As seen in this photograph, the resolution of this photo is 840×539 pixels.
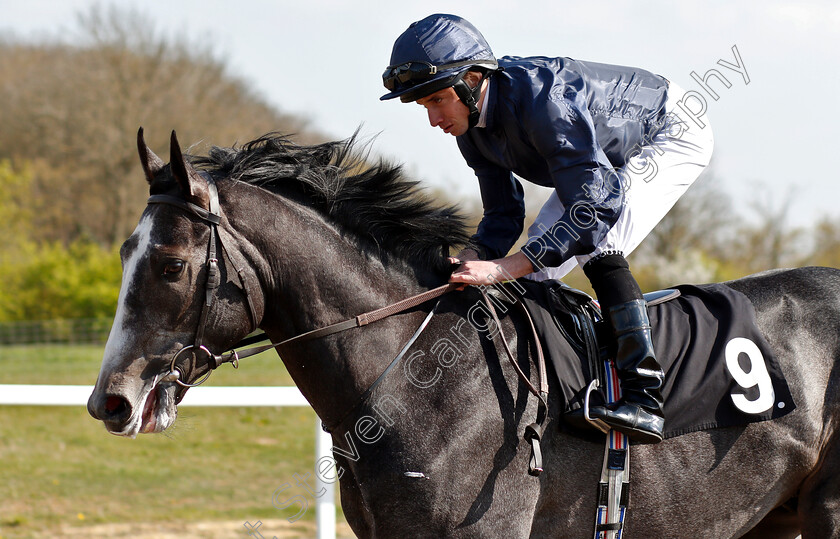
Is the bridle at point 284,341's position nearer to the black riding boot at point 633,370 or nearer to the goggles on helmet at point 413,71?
the black riding boot at point 633,370

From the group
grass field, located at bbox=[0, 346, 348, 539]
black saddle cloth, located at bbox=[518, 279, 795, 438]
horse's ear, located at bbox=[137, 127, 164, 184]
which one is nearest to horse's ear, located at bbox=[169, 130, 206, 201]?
horse's ear, located at bbox=[137, 127, 164, 184]

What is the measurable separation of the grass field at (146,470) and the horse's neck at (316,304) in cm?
261

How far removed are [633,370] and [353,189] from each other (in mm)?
1087

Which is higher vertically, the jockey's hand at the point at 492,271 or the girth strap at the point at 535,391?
the jockey's hand at the point at 492,271

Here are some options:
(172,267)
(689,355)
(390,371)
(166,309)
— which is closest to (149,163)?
(172,267)

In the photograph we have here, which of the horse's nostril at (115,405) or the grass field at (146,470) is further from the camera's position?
the grass field at (146,470)

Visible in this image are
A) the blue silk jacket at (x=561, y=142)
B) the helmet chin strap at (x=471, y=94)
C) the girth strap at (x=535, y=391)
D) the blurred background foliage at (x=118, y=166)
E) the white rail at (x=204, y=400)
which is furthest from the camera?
the blurred background foliage at (x=118, y=166)

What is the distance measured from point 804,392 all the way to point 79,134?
2223cm

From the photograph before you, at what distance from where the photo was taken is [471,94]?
2.72 m

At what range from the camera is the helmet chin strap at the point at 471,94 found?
8.86 ft

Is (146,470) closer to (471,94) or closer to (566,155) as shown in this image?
(471,94)

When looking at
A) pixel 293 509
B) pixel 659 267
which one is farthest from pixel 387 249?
pixel 659 267

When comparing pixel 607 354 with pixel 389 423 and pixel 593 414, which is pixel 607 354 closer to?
pixel 593 414

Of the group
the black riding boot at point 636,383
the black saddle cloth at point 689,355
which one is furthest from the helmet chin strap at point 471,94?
the black riding boot at point 636,383
